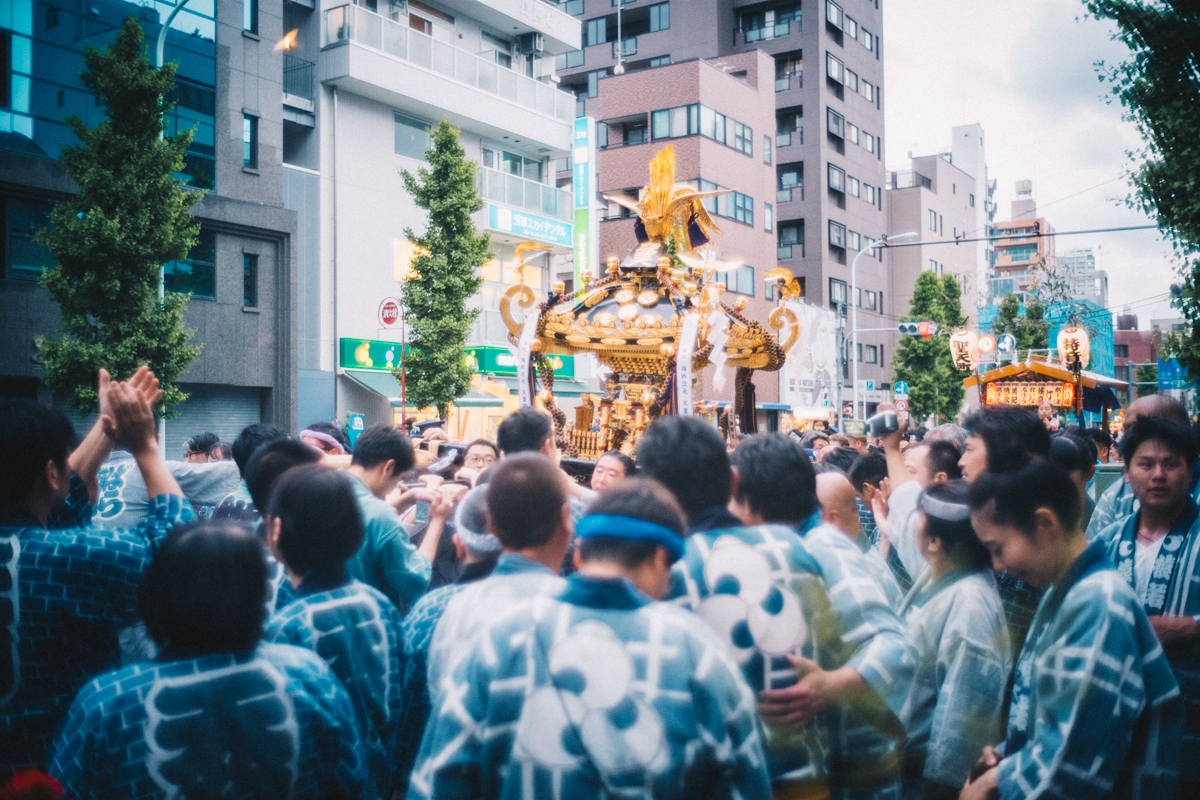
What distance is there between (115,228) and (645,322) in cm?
866

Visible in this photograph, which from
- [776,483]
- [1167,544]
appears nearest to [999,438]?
[1167,544]

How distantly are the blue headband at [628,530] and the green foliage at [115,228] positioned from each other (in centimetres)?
1328

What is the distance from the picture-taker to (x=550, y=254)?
1093 inches

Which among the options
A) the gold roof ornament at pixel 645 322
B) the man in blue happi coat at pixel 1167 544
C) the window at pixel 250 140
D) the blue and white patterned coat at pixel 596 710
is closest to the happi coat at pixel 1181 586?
the man in blue happi coat at pixel 1167 544

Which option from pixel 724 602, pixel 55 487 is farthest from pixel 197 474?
pixel 724 602

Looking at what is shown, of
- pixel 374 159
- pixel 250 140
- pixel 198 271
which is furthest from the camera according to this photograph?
pixel 374 159

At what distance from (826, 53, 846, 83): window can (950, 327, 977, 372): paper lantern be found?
24.2 meters

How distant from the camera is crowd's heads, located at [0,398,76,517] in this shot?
96.7 inches

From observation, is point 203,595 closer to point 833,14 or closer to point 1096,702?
point 1096,702

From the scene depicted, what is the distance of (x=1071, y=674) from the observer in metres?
2.27

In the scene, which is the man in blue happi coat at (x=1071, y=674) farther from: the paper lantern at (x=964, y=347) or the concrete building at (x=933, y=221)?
the concrete building at (x=933, y=221)

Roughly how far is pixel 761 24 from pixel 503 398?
25.9 m

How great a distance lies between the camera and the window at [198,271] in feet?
60.2

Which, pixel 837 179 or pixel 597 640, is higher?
pixel 837 179
